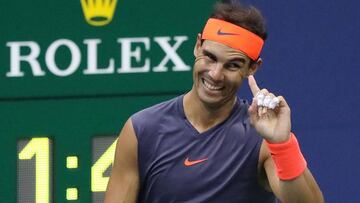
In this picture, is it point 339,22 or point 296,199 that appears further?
point 339,22

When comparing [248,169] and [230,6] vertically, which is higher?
[230,6]

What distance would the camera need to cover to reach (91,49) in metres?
6.76

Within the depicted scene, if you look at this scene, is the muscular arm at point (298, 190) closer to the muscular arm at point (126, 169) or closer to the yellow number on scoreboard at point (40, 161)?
the muscular arm at point (126, 169)

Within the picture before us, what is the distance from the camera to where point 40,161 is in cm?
681

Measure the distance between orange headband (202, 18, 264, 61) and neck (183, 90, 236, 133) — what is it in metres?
0.15

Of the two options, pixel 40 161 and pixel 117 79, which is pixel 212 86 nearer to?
Answer: pixel 117 79

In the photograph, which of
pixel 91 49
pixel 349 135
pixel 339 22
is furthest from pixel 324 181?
pixel 91 49

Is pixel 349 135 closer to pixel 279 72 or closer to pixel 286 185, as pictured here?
pixel 279 72

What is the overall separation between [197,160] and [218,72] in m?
0.28

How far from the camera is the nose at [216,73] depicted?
487 centimetres

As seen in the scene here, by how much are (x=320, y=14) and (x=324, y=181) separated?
0.67 metres

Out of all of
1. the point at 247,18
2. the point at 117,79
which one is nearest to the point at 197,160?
the point at 247,18

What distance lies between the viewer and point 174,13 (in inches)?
264

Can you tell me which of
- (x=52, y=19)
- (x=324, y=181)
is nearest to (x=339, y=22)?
(x=324, y=181)
